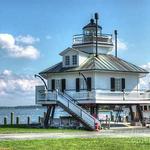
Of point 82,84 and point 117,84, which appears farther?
point 117,84

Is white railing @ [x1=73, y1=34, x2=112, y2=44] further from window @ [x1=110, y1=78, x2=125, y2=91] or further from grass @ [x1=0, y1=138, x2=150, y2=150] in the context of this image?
Result: grass @ [x1=0, y1=138, x2=150, y2=150]

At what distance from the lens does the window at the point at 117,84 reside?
187 feet

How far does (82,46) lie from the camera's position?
5956 cm

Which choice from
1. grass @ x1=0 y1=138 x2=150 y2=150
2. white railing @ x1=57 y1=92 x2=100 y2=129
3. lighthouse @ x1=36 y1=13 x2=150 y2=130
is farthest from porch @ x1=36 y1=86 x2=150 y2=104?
grass @ x1=0 y1=138 x2=150 y2=150

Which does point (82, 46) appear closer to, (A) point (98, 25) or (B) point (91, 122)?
(A) point (98, 25)

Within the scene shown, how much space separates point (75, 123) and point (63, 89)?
20.7ft

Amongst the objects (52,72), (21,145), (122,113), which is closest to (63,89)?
(52,72)

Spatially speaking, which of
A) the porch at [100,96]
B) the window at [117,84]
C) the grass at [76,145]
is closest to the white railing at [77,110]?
the porch at [100,96]

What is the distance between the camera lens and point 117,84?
57.6m

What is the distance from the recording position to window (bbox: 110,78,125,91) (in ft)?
187

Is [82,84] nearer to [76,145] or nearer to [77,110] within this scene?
[77,110]

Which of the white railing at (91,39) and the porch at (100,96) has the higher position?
the white railing at (91,39)

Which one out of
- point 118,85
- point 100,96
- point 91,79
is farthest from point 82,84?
point 118,85

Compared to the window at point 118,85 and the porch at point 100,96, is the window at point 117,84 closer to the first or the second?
the window at point 118,85
